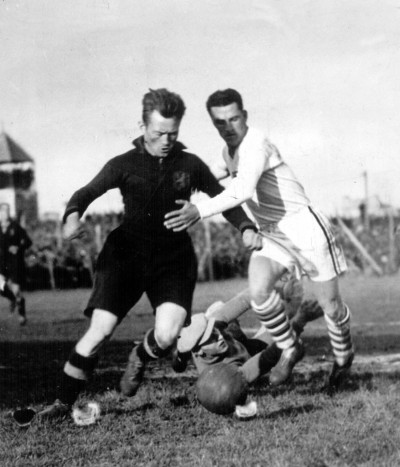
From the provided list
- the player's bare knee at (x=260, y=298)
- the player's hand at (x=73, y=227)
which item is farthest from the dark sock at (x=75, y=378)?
the player's bare knee at (x=260, y=298)

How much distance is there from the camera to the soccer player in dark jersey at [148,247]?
402cm

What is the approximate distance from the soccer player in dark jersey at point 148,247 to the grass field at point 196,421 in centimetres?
33

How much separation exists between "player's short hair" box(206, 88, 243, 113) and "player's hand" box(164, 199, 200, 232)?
0.93 metres

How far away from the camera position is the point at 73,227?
3.76 metres

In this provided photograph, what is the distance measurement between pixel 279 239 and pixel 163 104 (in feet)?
4.38

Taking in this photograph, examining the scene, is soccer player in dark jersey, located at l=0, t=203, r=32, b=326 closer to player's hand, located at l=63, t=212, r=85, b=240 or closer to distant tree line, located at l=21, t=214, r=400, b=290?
distant tree line, located at l=21, t=214, r=400, b=290

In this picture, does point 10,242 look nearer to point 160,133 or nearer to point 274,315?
point 274,315

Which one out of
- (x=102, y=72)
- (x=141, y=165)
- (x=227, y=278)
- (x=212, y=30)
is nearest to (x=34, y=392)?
(x=141, y=165)

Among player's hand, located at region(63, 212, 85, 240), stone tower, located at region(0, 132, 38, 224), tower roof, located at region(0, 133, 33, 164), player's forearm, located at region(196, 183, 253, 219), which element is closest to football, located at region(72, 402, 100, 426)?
player's hand, located at region(63, 212, 85, 240)

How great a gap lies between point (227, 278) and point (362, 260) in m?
3.17

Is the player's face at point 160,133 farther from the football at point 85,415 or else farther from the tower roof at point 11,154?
the tower roof at point 11,154

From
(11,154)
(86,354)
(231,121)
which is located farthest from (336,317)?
(11,154)

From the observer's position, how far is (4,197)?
21.2m

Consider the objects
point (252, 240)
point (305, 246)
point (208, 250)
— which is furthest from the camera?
point (208, 250)
